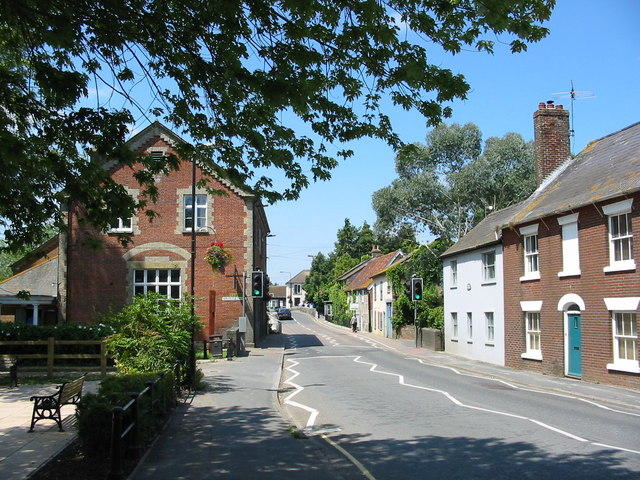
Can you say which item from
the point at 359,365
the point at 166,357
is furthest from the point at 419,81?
the point at 359,365

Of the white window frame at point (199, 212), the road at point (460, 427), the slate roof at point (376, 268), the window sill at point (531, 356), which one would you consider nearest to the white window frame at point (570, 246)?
the window sill at point (531, 356)

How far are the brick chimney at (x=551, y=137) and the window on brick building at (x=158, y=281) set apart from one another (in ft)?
59.3

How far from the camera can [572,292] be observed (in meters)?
19.7

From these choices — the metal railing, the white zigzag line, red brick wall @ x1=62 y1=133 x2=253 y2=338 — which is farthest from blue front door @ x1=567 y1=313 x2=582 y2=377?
red brick wall @ x1=62 y1=133 x2=253 y2=338

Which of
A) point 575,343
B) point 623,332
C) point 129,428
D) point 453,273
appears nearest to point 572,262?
point 575,343

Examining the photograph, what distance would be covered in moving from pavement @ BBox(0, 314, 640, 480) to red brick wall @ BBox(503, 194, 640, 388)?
1.34 m

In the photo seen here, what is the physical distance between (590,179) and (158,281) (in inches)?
805

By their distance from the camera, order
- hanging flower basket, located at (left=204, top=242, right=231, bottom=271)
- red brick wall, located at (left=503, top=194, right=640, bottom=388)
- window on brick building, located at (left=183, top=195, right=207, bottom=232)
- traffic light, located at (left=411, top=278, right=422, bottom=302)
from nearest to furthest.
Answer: red brick wall, located at (left=503, top=194, right=640, bottom=388) < hanging flower basket, located at (left=204, top=242, right=231, bottom=271) < window on brick building, located at (left=183, top=195, right=207, bottom=232) < traffic light, located at (left=411, top=278, right=422, bottom=302)

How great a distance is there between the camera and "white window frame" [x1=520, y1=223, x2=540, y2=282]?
22.1m

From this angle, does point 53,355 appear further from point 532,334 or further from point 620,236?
point 620,236

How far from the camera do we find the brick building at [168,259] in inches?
1169

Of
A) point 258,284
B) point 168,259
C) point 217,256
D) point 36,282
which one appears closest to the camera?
point 258,284

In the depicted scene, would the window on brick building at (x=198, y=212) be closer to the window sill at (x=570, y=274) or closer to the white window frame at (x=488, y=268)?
the white window frame at (x=488, y=268)

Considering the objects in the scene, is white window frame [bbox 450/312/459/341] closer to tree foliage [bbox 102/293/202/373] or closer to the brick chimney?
the brick chimney
